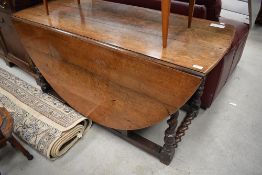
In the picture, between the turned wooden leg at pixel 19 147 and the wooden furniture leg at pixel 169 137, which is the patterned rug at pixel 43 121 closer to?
the turned wooden leg at pixel 19 147

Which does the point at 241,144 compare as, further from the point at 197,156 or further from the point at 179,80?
the point at 179,80

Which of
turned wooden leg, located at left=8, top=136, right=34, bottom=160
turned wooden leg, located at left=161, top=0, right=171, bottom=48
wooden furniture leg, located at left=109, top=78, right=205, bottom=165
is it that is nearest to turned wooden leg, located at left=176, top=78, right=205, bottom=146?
wooden furniture leg, located at left=109, top=78, right=205, bottom=165

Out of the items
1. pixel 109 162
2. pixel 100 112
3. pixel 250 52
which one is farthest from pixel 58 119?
pixel 250 52

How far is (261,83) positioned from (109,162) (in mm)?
1624

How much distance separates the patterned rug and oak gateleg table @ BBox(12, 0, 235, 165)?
0.39 feet

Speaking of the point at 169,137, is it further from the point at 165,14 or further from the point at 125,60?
the point at 165,14

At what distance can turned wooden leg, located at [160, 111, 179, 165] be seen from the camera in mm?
1240

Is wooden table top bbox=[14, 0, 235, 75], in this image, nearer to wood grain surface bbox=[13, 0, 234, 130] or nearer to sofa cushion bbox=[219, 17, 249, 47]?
wood grain surface bbox=[13, 0, 234, 130]

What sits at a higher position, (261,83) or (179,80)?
(179,80)

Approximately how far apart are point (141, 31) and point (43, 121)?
951 millimetres

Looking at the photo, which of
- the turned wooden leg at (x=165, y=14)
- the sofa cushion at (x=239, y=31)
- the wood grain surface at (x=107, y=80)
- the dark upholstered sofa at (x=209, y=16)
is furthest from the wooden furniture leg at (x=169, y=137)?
the sofa cushion at (x=239, y=31)

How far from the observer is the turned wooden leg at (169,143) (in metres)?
1.24

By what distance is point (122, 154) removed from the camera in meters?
1.50

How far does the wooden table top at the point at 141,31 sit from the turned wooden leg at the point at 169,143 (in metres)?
0.34
